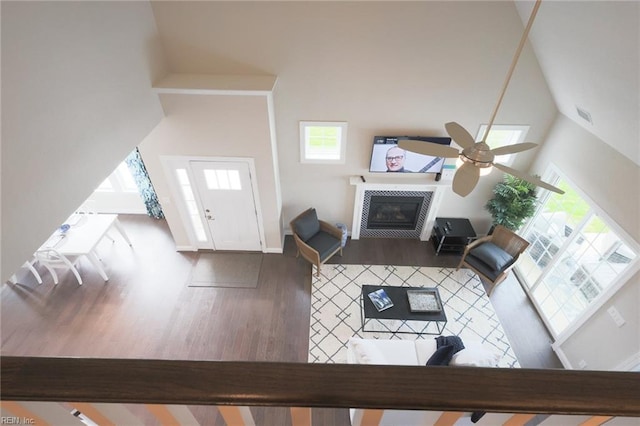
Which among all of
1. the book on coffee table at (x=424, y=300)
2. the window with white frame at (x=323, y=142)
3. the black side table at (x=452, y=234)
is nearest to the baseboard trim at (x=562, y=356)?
the book on coffee table at (x=424, y=300)

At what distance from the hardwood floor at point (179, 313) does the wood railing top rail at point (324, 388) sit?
11.4 feet

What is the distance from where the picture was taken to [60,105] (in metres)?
2.63

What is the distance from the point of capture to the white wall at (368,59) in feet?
12.4

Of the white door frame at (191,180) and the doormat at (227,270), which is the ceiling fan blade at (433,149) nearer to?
the white door frame at (191,180)

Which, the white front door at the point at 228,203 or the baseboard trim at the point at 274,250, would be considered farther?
the baseboard trim at the point at 274,250

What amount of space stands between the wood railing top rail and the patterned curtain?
5.49 meters

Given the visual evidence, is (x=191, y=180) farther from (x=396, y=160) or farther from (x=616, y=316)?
(x=616, y=316)

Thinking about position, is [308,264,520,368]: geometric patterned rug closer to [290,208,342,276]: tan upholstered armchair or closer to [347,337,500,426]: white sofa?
[290,208,342,276]: tan upholstered armchair

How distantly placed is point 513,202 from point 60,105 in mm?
5736

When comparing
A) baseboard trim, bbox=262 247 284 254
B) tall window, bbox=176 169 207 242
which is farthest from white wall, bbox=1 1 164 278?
baseboard trim, bbox=262 247 284 254

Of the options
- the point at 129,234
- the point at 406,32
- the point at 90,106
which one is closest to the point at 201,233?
the point at 129,234

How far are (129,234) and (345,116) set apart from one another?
183 inches

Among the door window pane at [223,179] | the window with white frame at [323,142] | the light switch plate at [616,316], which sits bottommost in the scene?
the light switch plate at [616,316]

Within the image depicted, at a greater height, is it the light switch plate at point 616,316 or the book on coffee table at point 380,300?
the book on coffee table at point 380,300
